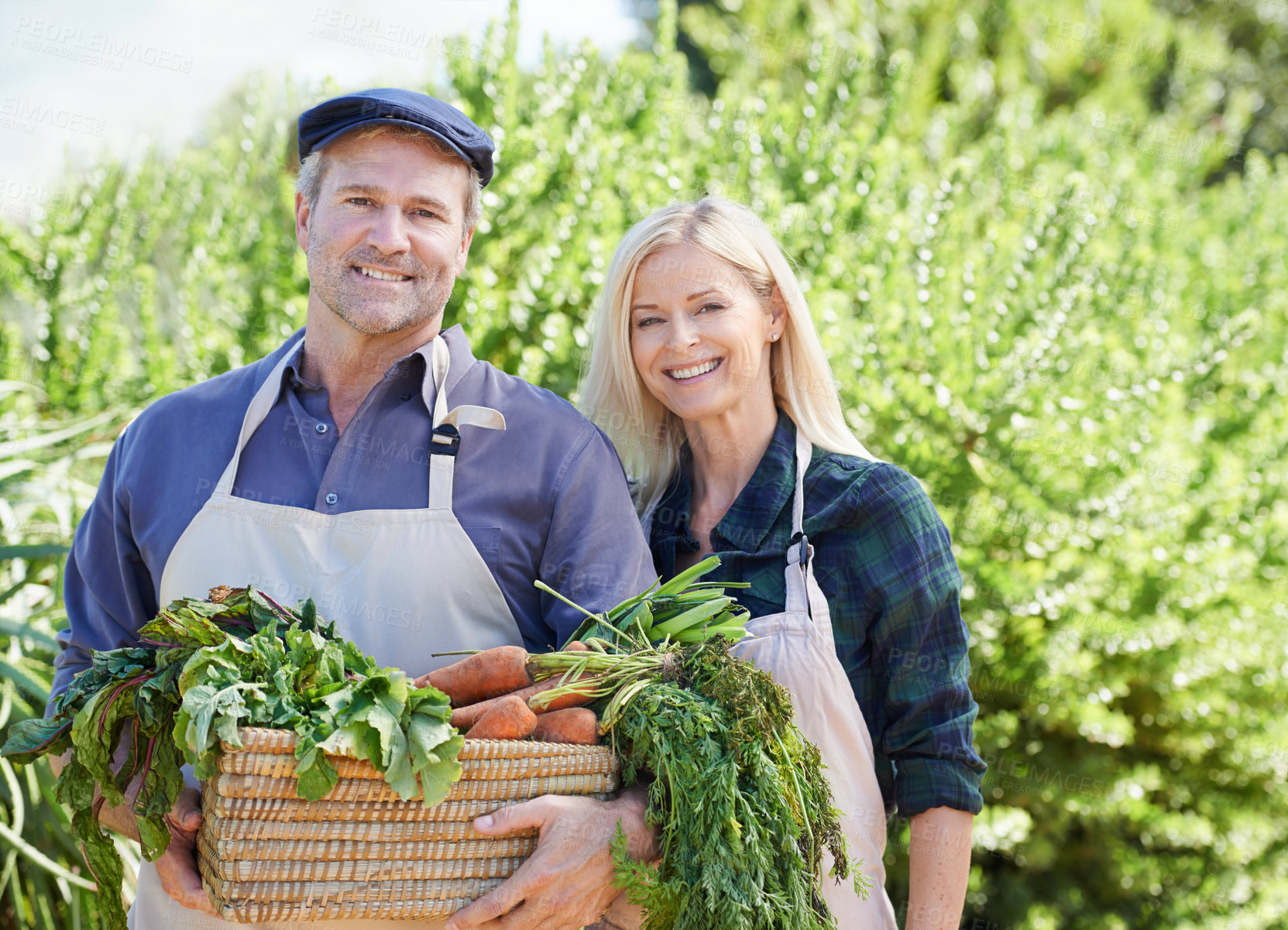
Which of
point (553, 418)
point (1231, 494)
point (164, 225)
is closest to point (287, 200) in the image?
point (164, 225)

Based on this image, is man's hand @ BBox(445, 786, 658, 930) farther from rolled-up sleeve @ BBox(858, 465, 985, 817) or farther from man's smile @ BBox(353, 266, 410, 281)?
man's smile @ BBox(353, 266, 410, 281)

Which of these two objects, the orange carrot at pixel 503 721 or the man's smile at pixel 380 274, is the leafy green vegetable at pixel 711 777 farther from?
the man's smile at pixel 380 274

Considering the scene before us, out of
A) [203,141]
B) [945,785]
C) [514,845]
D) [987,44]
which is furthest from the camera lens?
[987,44]

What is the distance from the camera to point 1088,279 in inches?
166

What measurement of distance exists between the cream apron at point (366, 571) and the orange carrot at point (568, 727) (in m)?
0.29

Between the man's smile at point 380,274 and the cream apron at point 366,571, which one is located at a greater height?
the man's smile at point 380,274

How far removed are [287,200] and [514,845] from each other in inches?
137

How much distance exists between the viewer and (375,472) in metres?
1.94

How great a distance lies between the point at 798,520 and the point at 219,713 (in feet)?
3.95

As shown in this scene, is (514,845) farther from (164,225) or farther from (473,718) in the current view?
(164,225)

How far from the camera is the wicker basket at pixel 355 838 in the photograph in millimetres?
1424

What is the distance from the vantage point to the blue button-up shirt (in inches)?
75.9

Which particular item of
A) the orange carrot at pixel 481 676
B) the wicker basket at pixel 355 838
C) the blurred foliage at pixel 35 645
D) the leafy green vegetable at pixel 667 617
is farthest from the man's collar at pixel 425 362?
the blurred foliage at pixel 35 645

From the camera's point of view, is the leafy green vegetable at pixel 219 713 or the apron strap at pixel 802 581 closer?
the leafy green vegetable at pixel 219 713
